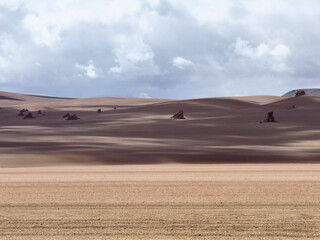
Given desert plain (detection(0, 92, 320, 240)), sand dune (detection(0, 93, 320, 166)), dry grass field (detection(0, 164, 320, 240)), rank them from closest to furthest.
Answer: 1. dry grass field (detection(0, 164, 320, 240))
2. desert plain (detection(0, 92, 320, 240))
3. sand dune (detection(0, 93, 320, 166))

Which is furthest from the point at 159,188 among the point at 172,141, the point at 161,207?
the point at 172,141

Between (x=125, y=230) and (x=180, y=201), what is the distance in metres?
2.98

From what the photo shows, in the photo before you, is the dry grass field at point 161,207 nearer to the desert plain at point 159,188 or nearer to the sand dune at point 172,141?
the desert plain at point 159,188

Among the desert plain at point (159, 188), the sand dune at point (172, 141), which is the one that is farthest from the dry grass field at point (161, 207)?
the sand dune at point (172, 141)

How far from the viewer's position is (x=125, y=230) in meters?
9.01

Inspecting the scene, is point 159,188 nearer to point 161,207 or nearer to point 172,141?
point 161,207

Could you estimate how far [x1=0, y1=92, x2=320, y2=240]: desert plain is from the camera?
919 cm

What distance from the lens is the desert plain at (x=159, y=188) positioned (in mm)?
9188

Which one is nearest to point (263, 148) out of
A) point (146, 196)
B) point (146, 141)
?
point (146, 141)

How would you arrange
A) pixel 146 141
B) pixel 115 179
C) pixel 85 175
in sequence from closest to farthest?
pixel 115 179 → pixel 85 175 → pixel 146 141

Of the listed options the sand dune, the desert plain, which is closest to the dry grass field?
the desert plain

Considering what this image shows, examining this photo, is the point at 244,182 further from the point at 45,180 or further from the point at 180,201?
the point at 45,180

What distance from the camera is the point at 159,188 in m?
13.9

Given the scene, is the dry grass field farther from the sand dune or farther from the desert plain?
the sand dune
